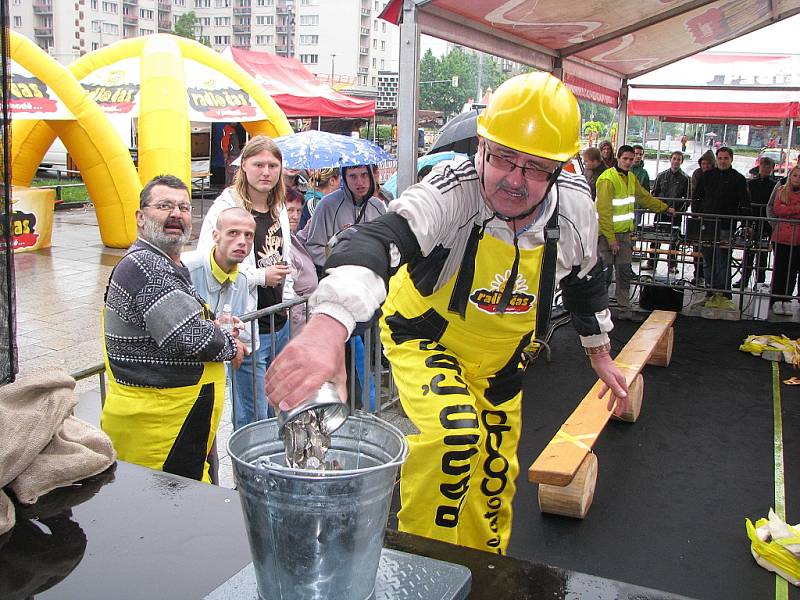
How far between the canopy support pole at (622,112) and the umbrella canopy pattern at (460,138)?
4245 millimetres

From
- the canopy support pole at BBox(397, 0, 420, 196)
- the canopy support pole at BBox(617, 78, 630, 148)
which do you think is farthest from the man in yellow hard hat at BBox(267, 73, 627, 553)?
the canopy support pole at BBox(617, 78, 630, 148)

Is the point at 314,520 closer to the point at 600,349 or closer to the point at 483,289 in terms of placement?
the point at 483,289

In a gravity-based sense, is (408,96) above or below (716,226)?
above

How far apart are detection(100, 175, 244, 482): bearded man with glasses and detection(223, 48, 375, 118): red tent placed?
17419 mm

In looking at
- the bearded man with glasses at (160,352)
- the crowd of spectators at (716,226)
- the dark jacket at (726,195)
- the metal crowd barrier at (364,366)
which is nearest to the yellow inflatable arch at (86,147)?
the crowd of spectators at (716,226)

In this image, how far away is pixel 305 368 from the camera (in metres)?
1.47

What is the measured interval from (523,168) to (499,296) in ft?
1.79

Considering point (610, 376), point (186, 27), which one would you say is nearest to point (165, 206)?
point (610, 376)

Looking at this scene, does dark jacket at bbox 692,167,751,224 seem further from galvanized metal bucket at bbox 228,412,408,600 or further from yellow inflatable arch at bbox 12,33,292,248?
galvanized metal bucket at bbox 228,412,408,600

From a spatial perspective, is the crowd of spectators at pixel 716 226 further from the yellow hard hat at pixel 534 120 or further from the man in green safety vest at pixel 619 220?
the yellow hard hat at pixel 534 120

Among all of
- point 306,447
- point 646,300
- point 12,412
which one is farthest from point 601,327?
point 646,300

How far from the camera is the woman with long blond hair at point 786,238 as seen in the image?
1002 cm

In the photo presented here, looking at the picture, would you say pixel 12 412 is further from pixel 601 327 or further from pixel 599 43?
pixel 599 43

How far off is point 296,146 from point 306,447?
550 cm
